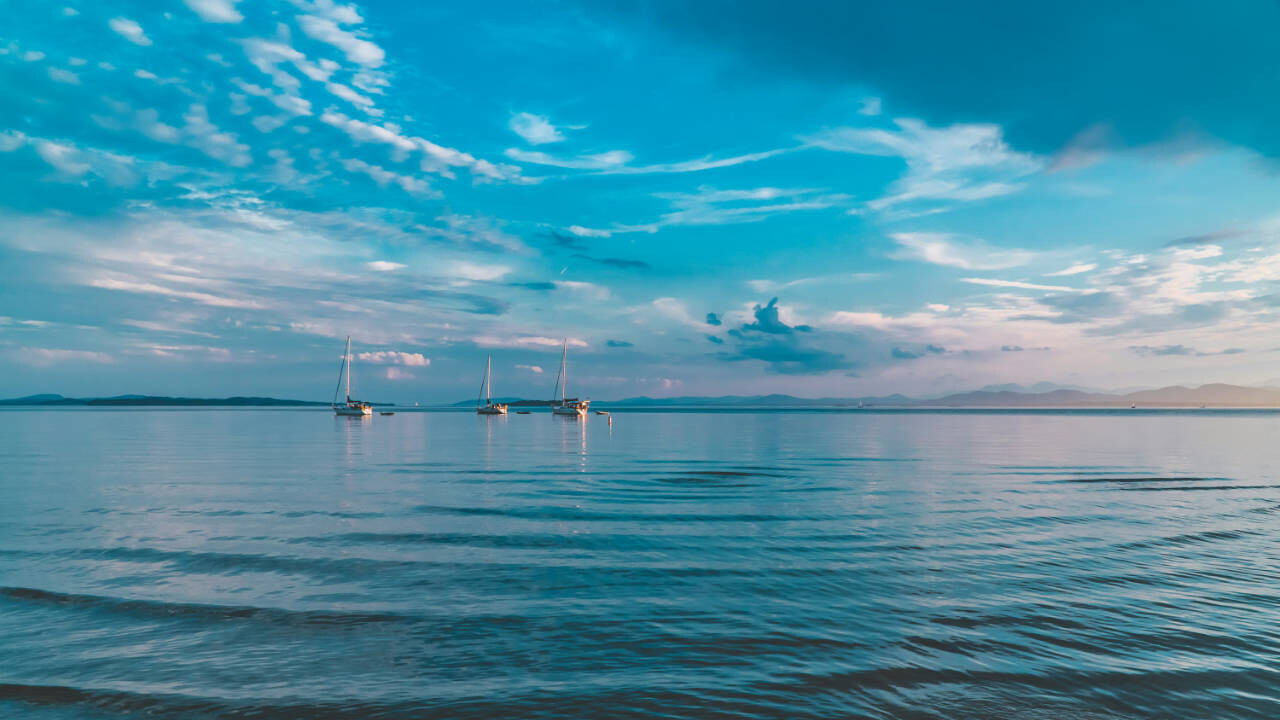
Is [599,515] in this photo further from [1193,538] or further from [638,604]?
[1193,538]

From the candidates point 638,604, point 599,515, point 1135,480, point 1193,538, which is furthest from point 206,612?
point 1135,480

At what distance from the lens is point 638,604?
14562 mm

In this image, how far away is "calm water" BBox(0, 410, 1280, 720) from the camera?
10070mm

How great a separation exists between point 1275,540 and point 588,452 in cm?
4998

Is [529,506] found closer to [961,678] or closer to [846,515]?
[846,515]

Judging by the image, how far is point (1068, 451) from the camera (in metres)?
64.9

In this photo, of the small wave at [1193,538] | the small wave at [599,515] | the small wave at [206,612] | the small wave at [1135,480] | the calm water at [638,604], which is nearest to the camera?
the calm water at [638,604]

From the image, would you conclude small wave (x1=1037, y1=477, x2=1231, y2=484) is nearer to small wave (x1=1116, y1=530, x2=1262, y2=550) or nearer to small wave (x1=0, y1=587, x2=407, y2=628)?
small wave (x1=1116, y1=530, x2=1262, y2=550)

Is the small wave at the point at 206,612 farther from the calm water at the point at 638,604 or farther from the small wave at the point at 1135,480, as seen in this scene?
the small wave at the point at 1135,480

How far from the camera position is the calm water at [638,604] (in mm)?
10070

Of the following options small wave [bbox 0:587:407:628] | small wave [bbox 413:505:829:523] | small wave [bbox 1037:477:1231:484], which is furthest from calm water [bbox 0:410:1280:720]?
small wave [bbox 1037:477:1231:484]

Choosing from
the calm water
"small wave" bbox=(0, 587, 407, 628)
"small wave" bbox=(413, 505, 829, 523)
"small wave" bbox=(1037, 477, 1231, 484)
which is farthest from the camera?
"small wave" bbox=(1037, 477, 1231, 484)

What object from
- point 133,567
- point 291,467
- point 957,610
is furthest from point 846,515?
point 291,467

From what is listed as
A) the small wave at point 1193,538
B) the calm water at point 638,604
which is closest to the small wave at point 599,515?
the calm water at point 638,604
